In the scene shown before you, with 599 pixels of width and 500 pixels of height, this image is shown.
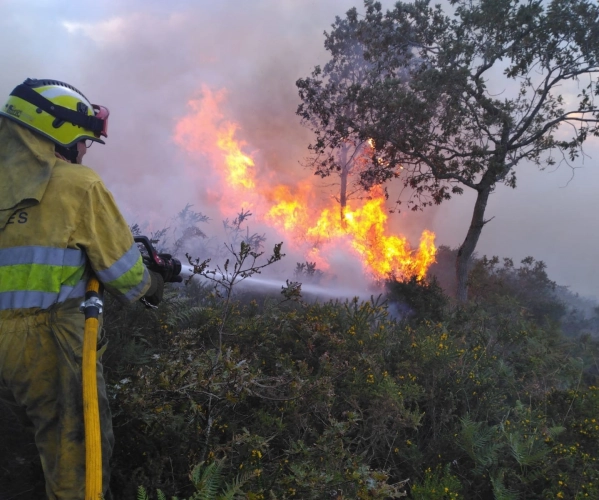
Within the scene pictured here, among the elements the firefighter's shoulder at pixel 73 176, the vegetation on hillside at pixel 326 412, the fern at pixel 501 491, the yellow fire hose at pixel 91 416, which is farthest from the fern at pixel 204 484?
the fern at pixel 501 491

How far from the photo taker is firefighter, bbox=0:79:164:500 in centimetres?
186

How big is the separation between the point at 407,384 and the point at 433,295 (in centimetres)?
404

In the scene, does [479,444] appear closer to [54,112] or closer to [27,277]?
[27,277]

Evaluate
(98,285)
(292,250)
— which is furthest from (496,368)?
(292,250)

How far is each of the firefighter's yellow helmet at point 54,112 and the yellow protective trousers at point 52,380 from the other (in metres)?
0.82

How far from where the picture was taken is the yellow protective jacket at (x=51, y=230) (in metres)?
1.86

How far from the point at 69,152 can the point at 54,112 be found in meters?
0.22

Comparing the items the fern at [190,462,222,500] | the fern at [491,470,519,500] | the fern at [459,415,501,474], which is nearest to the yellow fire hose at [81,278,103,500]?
the fern at [190,462,222,500]

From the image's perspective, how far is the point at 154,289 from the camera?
2.28 m

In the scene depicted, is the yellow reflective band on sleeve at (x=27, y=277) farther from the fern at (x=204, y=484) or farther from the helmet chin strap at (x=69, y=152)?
the fern at (x=204, y=484)

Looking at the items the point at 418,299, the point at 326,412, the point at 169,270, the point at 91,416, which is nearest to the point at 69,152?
the point at 169,270

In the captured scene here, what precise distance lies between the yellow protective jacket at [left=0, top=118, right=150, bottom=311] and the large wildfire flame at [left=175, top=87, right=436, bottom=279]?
9929 mm

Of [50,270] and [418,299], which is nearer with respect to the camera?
[50,270]

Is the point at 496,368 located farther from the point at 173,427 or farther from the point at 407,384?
the point at 173,427
